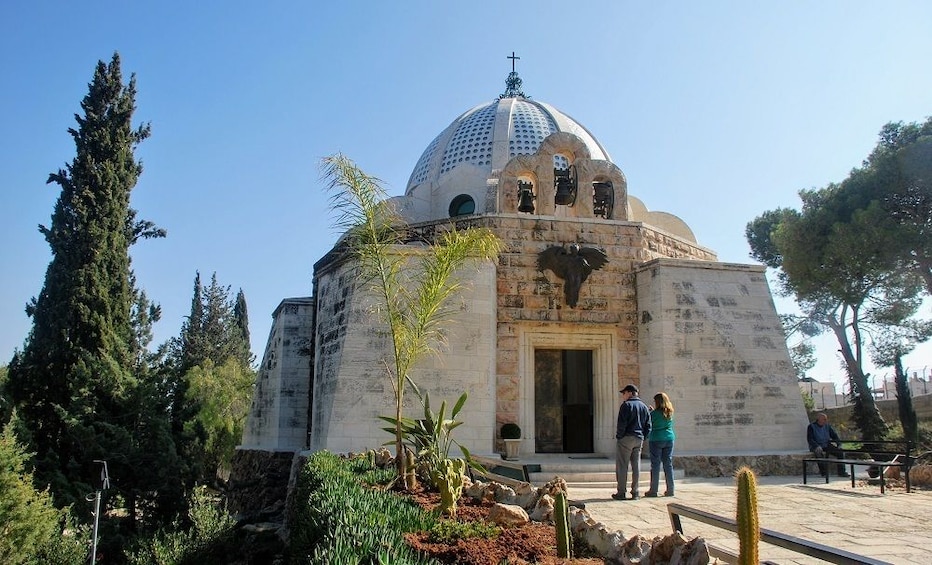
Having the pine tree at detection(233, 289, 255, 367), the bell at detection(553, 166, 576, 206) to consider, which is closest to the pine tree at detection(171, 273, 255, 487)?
the pine tree at detection(233, 289, 255, 367)

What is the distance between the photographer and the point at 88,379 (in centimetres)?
1584

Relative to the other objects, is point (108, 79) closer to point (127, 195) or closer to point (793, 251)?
point (127, 195)

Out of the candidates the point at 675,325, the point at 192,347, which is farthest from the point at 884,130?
the point at 192,347

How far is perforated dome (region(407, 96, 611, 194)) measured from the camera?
57.2 feet

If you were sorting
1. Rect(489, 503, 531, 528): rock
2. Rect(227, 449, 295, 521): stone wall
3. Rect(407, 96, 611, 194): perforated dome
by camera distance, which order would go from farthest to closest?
Rect(407, 96, 611, 194): perforated dome
Rect(227, 449, 295, 521): stone wall
Rect(489, 503, 531, 528): rock

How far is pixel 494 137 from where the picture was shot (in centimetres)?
1766

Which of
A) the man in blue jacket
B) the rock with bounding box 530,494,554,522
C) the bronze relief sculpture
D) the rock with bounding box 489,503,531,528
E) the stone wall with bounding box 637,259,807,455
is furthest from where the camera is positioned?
the bronze relief sculpture

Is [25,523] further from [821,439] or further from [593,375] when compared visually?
[821,439]

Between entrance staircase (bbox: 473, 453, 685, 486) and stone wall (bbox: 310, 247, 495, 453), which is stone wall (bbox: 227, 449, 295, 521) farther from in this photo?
entrance staircase (bbox: 473, 453, 685, 486)

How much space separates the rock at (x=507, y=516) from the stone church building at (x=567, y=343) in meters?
5.01

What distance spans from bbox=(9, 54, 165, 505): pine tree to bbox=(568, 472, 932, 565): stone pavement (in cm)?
1256

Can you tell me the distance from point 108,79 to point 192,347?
14623mm

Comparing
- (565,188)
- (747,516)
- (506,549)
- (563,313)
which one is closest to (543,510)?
(506,549)

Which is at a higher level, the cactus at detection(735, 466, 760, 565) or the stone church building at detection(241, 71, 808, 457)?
→ the stone church building at detection(241, 71, 808, 457)
